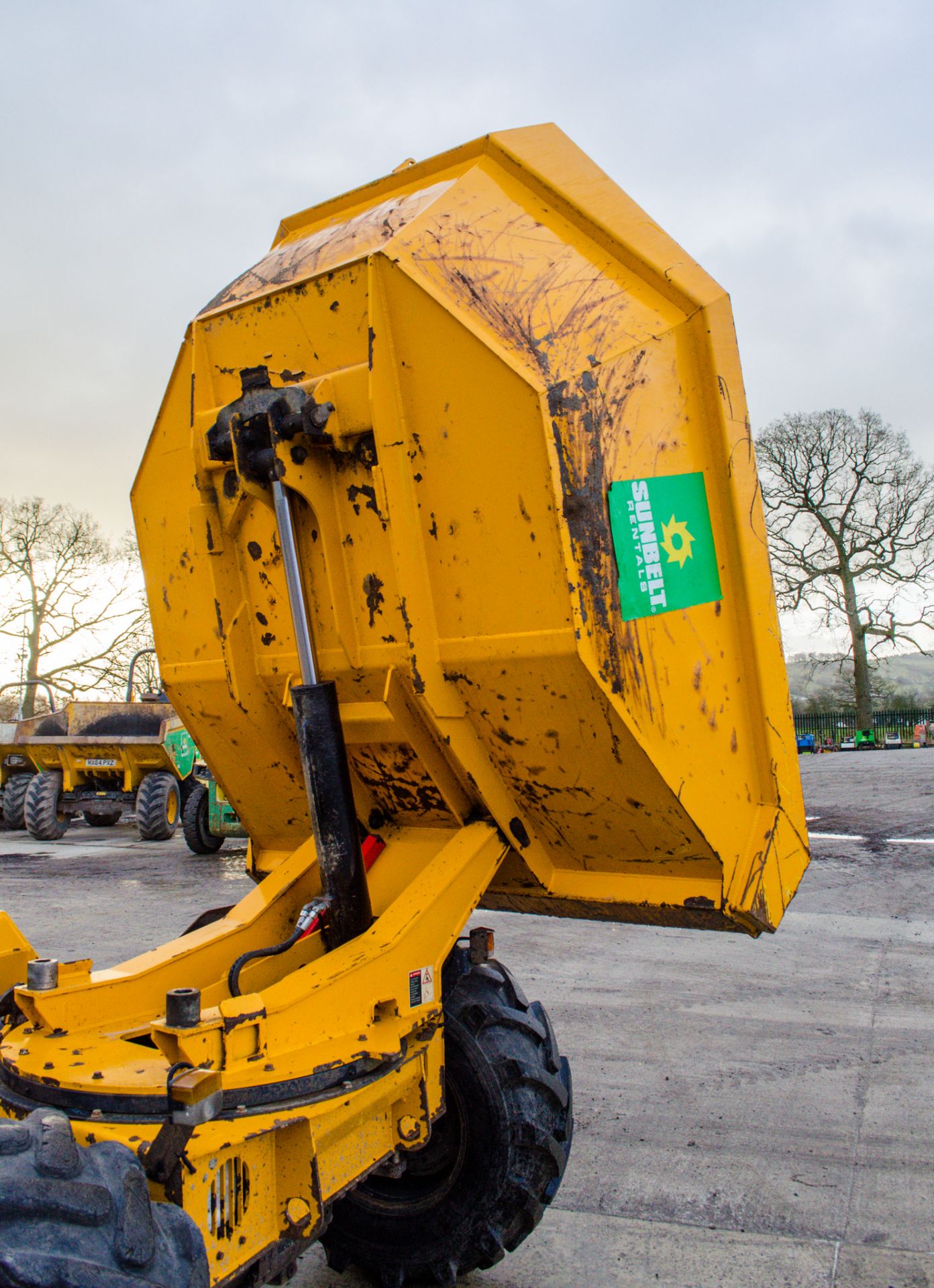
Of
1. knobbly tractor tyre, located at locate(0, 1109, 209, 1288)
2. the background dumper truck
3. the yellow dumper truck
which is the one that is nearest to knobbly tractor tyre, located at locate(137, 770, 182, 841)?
the yellow dumper truck

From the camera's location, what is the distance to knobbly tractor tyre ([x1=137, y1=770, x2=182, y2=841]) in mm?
13695

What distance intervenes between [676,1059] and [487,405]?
3.27m

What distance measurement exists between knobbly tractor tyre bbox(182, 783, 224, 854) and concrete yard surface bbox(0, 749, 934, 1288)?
356cm

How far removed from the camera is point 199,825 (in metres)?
12.2

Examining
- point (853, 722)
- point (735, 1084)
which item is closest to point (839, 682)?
point (853, 722)

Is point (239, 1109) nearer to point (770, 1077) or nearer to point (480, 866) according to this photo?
point (480, 866)

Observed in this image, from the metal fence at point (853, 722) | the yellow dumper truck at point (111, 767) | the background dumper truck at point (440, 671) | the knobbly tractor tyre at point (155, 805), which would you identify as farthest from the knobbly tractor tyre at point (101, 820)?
the metal fence at point (853, 722)

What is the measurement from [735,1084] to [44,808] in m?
12.4

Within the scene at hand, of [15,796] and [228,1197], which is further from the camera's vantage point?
[15,796]

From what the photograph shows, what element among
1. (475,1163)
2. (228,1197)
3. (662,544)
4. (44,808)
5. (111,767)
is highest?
(662,544)

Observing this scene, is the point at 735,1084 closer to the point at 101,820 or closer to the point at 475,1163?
the point at 475,1163

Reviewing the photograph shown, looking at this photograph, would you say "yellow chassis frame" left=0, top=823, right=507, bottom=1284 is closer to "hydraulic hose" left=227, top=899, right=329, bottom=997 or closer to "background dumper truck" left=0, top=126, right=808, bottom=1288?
"background dumper truck" left=0, top=126, right=808, bottom=1288

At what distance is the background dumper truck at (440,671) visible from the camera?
7.11ft

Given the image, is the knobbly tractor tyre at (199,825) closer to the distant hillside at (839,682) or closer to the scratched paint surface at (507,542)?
the scratched paint surface at (507,542)
